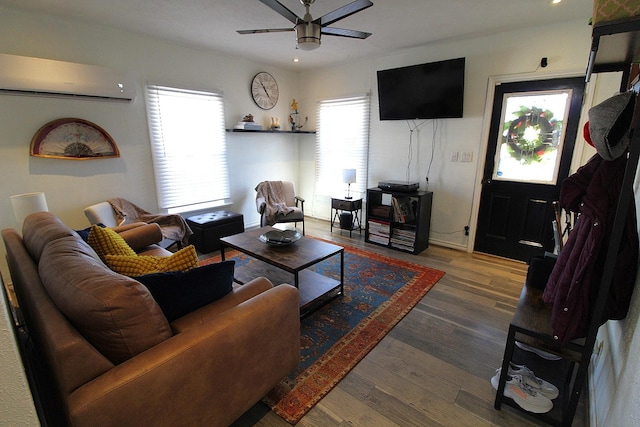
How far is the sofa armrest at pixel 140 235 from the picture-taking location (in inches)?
106

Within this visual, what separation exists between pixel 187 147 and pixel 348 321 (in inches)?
122

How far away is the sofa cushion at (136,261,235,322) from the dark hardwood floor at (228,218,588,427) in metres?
0.70

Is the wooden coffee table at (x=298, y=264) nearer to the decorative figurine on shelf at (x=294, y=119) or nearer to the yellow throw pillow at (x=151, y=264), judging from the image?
the yellow throw pillow at (x=151, y=264)

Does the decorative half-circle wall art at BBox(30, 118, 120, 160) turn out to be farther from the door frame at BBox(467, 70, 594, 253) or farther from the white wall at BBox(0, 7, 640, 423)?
the door frame at BBox(467, 70, 594, 253)

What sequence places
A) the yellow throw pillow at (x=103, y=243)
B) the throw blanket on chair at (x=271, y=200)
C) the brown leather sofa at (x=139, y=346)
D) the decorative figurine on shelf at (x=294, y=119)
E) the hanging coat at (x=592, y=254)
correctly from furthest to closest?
1. the decorative figurine on shelf at (x=294, y=119)
2. the throw blanket on chair at (x=271, y=200)
3. the yellow throw pillow at (x=103, y=243)
4. the hanging coat at (x=592, y=254)
5. the brown leather sofa at (x=139, y=346)

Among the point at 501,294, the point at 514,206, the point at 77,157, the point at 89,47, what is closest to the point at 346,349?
the point at 501,294

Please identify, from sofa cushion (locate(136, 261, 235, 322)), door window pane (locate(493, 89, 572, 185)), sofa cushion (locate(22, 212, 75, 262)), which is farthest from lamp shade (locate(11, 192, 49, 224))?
door window pane (locate(493, 89, 572, 185))

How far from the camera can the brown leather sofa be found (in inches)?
37.8

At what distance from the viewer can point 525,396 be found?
1.62 meters

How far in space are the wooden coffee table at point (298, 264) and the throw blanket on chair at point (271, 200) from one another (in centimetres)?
115

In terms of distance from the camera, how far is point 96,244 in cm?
191

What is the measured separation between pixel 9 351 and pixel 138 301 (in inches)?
14.9

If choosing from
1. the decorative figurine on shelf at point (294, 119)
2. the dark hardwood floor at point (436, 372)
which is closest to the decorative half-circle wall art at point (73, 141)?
the decorative figurine on shelf at point (294, 119)

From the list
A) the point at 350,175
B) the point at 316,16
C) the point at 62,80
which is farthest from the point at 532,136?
the point at 62,80
